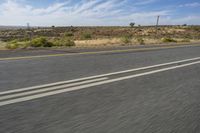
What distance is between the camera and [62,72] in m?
6.57

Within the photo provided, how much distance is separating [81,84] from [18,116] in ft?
7.09

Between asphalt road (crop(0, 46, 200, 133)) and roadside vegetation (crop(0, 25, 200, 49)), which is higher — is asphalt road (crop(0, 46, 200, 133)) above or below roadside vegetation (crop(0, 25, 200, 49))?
below

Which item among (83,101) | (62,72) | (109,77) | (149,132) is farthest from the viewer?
(62,72)

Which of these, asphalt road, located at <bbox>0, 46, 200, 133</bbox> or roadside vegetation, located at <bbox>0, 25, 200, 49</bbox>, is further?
roadside vegetation, located at <bbox>0, 25, 200, 49</bbox>

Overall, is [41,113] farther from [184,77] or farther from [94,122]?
[184,77]

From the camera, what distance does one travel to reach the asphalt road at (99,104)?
304cm

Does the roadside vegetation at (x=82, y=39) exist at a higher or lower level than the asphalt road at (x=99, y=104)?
higher

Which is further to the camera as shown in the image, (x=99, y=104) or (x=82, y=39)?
(x=82, y=39)

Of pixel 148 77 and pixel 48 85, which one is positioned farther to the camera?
pixel 148 77

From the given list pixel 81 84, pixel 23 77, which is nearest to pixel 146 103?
pixel 81 84

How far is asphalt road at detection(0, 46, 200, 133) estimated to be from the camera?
3.04 meters

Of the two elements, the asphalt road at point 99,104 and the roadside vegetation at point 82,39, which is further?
the roadside vegetation at point 82,39

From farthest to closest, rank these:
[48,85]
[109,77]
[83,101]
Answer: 1. [109,77]
2. [48,85]
3. [83,101]

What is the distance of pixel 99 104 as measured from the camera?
3.92 metres
